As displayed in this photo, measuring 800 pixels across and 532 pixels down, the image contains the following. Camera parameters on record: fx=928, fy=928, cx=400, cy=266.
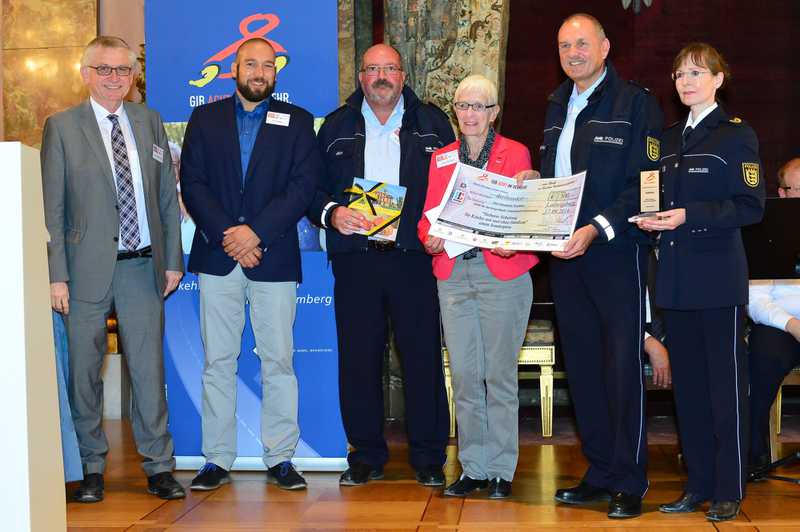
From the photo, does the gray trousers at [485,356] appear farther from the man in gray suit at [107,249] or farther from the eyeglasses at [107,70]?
the eyeglasses at [107,70]

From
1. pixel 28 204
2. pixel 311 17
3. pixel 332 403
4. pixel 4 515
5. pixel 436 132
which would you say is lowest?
pixel 332 403

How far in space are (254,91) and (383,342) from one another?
1.31 metres

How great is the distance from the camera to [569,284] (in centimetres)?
383

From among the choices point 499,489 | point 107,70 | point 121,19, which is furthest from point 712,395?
point 121,19

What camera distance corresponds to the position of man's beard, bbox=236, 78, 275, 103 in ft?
14.0

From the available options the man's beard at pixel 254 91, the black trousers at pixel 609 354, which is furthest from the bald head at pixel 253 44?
the black trousers at pixel 609 354

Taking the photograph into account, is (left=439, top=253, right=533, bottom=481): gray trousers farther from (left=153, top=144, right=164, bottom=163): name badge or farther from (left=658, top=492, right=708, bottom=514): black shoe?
(left=153, top=144, right=164, bottom=163): name badge

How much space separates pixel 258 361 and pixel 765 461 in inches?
97.6

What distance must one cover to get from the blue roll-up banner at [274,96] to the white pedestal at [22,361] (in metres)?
2.65

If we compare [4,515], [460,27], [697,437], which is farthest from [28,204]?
[460,27]

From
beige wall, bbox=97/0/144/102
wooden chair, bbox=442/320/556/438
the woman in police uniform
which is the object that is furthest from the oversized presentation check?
beige wall, bbox=97/0/144/102

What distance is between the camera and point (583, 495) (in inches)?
151

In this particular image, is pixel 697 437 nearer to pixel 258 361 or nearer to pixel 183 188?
pixel 258 361

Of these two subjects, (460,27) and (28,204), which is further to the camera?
(460,27)
